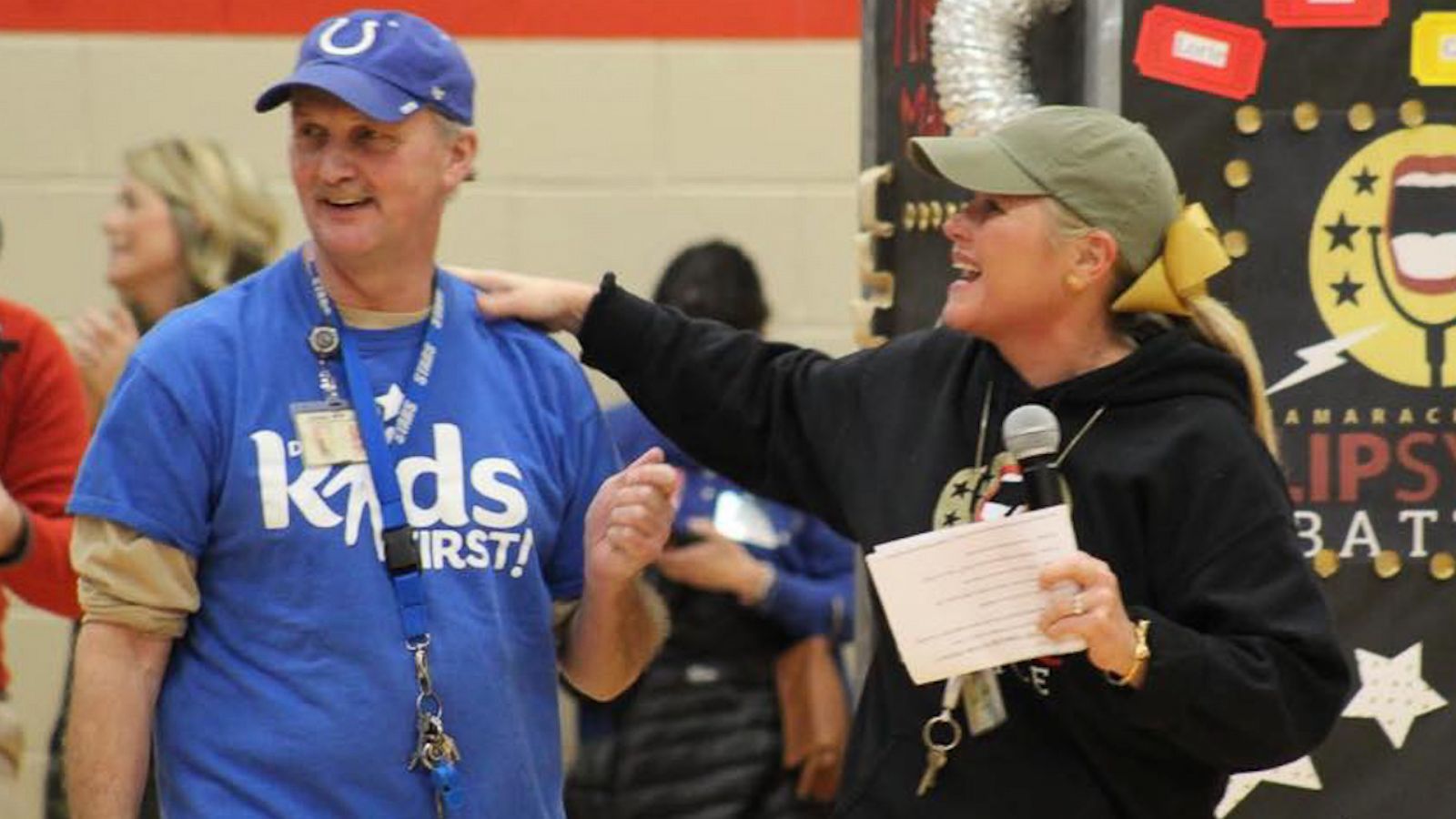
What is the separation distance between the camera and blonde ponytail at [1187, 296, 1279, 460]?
10.4 feet

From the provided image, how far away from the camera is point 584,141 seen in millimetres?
5914

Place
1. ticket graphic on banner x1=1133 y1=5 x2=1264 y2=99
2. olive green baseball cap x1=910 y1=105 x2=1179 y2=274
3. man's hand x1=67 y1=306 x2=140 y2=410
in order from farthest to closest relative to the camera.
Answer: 1. man's hand x1=67 y1=306 x2=140 y2=410
2. ticket graphic on banner x1=1133 y1=5 x2=1264 y2=99
3. olive green baseball cap x1=910 y1=105 x2=1179 y2=274

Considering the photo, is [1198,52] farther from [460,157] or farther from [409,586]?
[409,586]

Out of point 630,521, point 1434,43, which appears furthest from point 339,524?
point 1434,43

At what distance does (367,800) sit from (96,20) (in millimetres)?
3409

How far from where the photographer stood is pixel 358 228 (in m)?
3.01

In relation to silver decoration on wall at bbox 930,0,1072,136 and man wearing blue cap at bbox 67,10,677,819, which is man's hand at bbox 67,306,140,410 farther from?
man wearing blue cap at bbox 67,10,677,819

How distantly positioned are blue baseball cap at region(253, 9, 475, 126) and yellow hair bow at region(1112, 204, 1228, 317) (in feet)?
2.75

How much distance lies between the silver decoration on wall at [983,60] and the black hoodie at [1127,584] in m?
0.60

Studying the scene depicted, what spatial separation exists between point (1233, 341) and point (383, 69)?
1.08 m

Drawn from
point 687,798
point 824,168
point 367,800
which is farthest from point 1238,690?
point 824,168

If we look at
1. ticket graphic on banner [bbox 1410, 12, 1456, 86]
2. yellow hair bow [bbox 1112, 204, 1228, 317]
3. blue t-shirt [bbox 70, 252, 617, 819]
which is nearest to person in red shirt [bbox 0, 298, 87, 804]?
blue t-shirt [bbox 70, 252, 617, 819]

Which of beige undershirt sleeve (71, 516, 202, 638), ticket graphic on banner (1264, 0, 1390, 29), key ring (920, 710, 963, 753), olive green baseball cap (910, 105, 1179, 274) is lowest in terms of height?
key ring (920, 710, 963, 753)

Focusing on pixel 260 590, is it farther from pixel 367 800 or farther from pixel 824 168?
pixel 824 168
